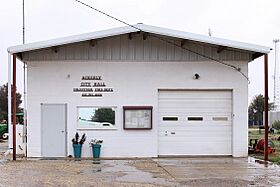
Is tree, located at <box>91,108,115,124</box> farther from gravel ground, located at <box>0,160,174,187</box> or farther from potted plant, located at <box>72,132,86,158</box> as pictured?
gravel ground, located at <box>0,160,174,187</box>

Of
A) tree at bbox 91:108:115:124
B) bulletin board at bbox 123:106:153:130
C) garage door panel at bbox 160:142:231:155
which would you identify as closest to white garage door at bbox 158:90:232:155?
garage door panel at bbox 160:142:231:155

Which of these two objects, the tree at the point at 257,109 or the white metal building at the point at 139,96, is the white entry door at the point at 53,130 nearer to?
the white metal building at the point at 139,96

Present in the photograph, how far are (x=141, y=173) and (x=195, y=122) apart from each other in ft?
23.5

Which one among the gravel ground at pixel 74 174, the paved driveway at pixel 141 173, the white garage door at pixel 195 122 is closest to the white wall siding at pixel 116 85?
the white garage door at pixel 195 122

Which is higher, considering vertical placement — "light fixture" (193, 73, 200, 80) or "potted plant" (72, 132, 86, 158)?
"light fixture" (193, 73, 200, 80)

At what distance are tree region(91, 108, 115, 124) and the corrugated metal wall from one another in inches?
82.1

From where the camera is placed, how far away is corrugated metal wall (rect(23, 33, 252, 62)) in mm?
22609

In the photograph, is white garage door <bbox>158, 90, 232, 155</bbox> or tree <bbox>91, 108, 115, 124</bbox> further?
white garage door <bbox>158, 90, 232, 155</bbox>

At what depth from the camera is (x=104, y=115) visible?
74.7 feet

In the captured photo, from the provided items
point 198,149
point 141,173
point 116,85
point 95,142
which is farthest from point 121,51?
point 141,173

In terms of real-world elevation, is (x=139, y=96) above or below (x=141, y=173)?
above

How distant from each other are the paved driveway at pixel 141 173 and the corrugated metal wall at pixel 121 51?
434cm

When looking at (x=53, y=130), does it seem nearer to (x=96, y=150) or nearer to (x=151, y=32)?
(x=96, y=150)

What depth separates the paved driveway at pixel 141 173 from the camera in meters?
14.2
